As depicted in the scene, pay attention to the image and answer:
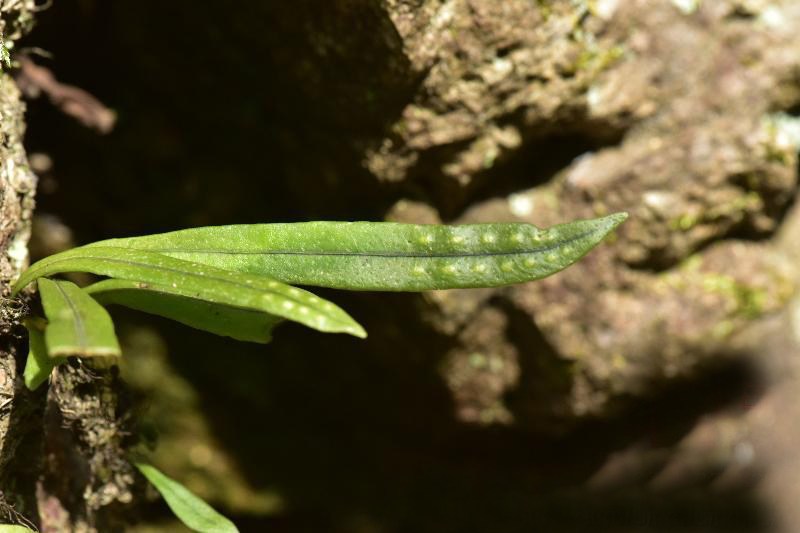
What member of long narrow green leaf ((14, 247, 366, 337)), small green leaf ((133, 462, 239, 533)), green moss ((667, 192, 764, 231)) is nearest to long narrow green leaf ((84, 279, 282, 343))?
long narrow green leaf ((14, 247, 366, 337))

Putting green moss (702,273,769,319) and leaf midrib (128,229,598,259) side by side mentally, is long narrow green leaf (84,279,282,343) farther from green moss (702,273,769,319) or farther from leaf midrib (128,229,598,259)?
green moss (702,273,769,319)

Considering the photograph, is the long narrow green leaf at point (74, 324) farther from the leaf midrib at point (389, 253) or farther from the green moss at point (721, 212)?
the green moss at point (721, 212)

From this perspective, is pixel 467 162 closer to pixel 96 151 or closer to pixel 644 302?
pixel 644 302

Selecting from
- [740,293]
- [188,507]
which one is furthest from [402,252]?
[740,293]

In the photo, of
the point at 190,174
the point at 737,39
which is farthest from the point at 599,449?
the point at 190,174

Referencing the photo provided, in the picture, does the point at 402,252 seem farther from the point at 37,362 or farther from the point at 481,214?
the point at 481,214

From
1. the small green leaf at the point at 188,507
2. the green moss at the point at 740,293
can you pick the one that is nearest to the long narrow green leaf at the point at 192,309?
the small green leaf at the point at 188,507
